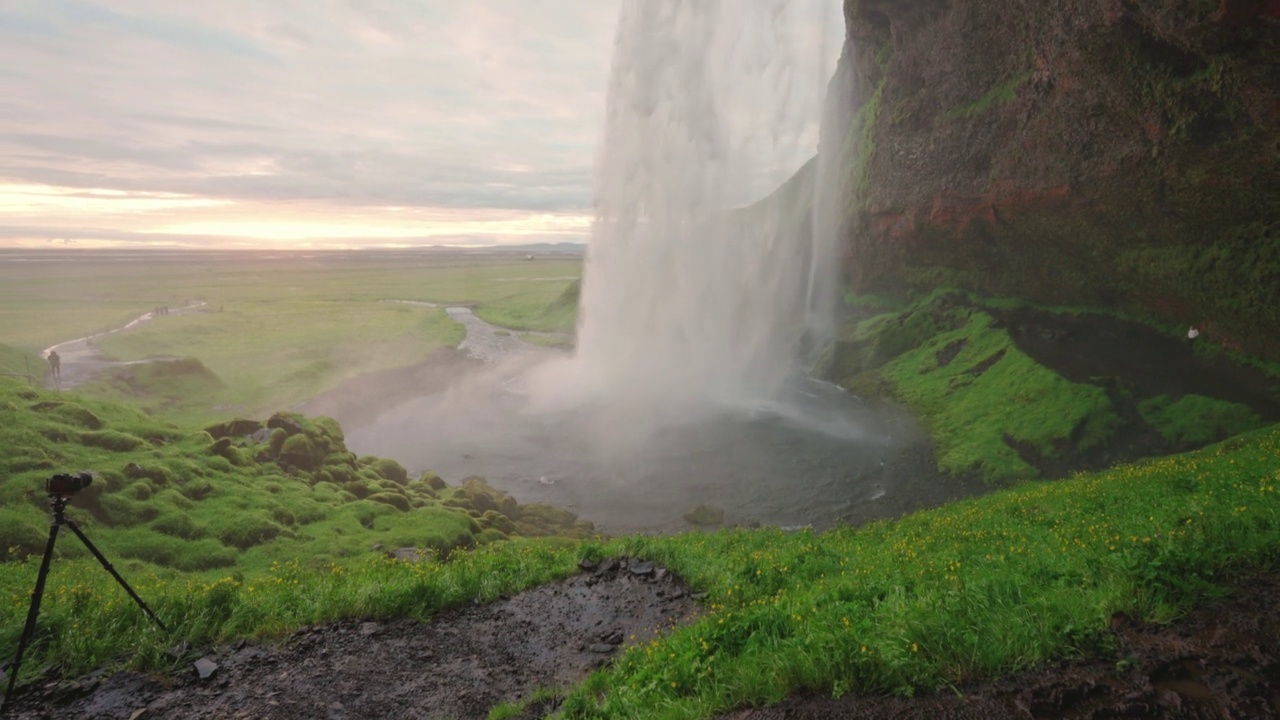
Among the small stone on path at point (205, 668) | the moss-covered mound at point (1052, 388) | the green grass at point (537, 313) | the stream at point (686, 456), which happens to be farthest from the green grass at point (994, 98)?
the green grass at point (537, 313)

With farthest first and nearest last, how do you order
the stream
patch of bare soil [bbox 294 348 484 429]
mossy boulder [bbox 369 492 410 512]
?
1. patch of bare soil [bbox 294 348 484 429]
2. the stream
3. mossy boulder [bbox 369 492 410 512]

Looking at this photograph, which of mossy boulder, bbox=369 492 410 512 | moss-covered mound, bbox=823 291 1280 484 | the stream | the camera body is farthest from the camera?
the stream

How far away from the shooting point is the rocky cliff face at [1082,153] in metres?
22.9

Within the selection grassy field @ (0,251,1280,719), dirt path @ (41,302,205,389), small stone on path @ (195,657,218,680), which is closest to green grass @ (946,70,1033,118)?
grassy field @ (0,251,1280,719)

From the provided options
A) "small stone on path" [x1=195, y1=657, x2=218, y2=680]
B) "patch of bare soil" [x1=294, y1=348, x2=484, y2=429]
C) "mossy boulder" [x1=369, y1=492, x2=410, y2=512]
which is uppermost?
"small stone on path" [x1=195, y1=657, x2=218, y2=680]

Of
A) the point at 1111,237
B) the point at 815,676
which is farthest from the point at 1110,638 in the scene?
the point at 1111,237

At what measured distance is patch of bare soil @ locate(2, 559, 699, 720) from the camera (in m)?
8.52

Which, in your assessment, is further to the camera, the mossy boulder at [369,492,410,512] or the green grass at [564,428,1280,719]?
the mossy boulder at [369,492,410,512]

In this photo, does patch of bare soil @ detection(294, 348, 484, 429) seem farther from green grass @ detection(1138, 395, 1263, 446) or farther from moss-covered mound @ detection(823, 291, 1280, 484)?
green grass @ detection(1138, 395, 1263, 446)

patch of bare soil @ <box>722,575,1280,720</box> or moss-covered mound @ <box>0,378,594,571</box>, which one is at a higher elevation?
patch of bare soil @ <box>722,575,1280,720</box>

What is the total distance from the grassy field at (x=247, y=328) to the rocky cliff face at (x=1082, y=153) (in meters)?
45.0

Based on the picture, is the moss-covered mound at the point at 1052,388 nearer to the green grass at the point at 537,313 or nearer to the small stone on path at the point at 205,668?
Answer: the small stone on path at the point at 205,668

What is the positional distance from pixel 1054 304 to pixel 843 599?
37.3m

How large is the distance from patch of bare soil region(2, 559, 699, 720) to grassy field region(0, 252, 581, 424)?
38.9m
